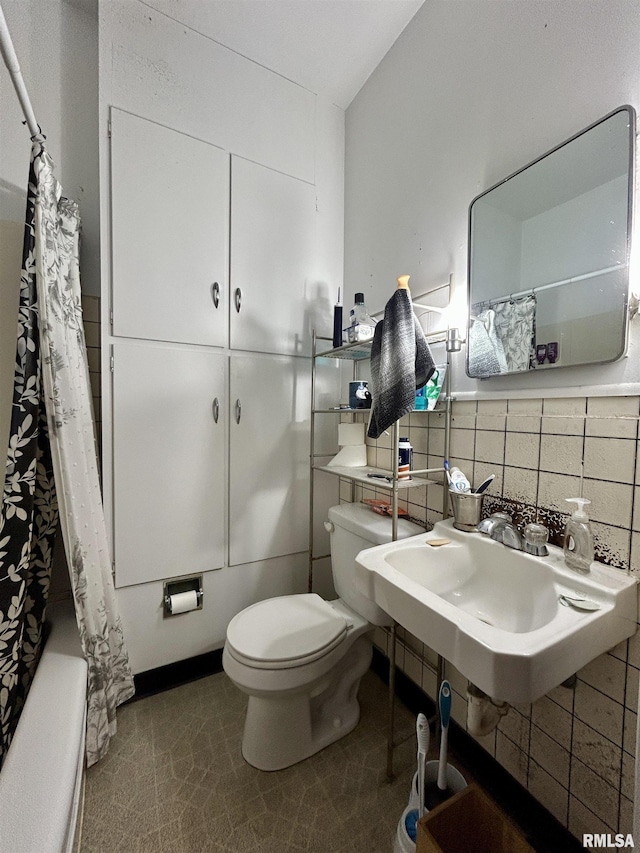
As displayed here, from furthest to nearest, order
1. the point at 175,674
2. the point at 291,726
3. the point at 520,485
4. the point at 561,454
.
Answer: the point at 175,674 < the point at 291,726 < the point at 520,485 < the point at 561,454

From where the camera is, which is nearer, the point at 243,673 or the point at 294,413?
the point at 243,673

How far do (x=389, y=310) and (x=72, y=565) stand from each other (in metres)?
1.27

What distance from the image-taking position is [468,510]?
43.3 inches

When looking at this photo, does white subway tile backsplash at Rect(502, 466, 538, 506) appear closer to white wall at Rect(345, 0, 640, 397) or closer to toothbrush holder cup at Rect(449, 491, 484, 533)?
toothbrush holder cup at Rect(449, 491, 484, 533)

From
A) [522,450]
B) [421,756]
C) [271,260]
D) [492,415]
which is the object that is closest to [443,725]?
[421,756]

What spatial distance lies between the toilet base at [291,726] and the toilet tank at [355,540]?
142mm

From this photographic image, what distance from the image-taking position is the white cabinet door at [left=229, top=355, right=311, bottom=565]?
1.59 meters

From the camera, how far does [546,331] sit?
3.18ft

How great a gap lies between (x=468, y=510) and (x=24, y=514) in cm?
132

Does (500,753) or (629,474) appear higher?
(629,474)

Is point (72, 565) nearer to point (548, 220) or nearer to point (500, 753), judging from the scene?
point (500, 753)

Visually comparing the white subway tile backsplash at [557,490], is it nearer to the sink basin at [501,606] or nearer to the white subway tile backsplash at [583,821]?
the sink basin at [501,606]

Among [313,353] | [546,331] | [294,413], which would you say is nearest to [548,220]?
[546,331]

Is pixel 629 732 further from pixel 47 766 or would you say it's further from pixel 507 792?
pixel 47 766
